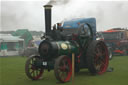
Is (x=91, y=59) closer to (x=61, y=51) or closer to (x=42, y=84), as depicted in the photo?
(x=61, y=51)

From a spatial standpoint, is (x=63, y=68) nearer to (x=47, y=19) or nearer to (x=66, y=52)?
(x=66, y=52)

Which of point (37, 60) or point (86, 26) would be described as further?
point (86, 26)

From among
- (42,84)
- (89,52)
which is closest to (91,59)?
(89,52)

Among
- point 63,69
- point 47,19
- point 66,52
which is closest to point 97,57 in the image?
point 66,52

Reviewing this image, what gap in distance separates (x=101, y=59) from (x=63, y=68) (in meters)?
2.21

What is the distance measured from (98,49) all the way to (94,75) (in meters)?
1.00

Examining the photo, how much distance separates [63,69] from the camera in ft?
21.4

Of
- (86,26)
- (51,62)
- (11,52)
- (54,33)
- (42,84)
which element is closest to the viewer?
(42,84)

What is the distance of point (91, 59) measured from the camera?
7379 millimetres

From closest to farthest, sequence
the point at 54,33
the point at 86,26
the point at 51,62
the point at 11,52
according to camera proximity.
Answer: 1. the point at 51,62
2. the point at 54,33
3. the point at 86,26
4. the point at 11,52

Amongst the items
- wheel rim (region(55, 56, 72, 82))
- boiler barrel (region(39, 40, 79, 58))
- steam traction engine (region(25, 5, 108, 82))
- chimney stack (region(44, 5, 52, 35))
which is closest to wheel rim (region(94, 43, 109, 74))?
steam traction engine (region(25, 5, 108, 82))

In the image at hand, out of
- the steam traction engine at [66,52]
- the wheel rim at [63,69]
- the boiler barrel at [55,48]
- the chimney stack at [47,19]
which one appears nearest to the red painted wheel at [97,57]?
the steam traction engine at [66,52]

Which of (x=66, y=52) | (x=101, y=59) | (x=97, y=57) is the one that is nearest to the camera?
(x=66, y=52)

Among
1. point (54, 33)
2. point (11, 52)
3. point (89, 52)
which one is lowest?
point (11, 52)
